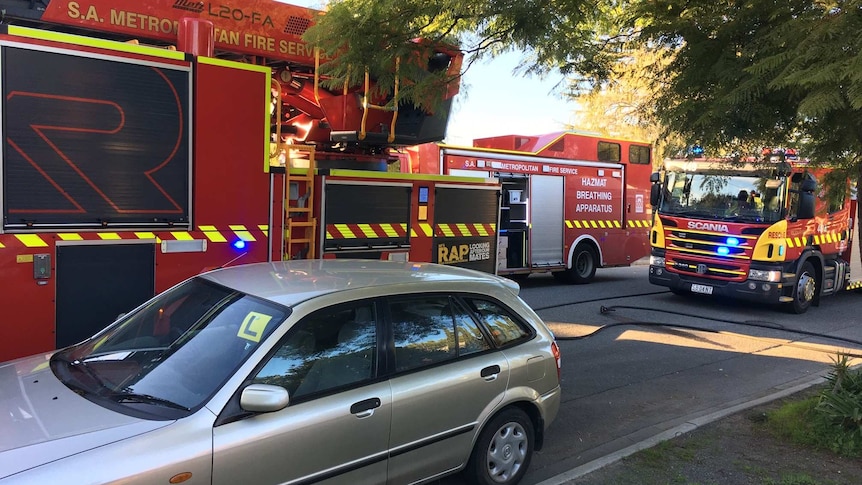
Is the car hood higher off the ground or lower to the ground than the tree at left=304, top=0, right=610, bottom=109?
lower

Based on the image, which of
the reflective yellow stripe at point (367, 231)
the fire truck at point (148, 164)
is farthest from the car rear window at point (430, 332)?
the reflective yellow stripe at point (367, 231)

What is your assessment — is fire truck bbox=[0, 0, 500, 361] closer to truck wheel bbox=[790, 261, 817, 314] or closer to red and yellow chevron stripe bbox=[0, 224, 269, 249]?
red and yellow chevron stripe bbox=[0, 224, 269, 249]

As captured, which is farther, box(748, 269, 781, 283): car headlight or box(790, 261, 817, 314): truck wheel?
box(790, 261, 817, 314): truck wheel

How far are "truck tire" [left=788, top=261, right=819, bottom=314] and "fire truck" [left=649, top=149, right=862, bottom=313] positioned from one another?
0.02m

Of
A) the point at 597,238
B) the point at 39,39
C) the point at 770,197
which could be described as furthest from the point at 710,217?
the point at 39,39

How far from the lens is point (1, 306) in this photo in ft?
14.6

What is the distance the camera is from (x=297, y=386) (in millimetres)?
3098

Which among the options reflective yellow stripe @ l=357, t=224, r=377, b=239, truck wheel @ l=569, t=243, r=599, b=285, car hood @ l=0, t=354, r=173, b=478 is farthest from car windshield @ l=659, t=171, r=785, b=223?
car hood @ l=0, t=354, r=173, b=478

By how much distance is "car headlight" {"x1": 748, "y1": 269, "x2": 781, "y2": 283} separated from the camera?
35.1 ft

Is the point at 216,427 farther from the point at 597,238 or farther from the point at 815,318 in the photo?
the point at 597,238

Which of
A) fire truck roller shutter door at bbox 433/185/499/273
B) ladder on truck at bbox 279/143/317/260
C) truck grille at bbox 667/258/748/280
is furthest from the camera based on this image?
truck grille at bbox 667/258/748/280

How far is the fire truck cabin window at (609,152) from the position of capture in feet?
47.8

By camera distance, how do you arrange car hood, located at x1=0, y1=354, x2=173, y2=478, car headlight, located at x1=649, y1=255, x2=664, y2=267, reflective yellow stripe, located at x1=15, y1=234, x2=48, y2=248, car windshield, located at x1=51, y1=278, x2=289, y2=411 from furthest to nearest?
car headlight, located at x1=649, y1=255, x2=664, y2=267 < reflective yellow stripe, located at x1=15, y1=234, x2=48, y2=248 < car windshield, located at x1=51, y1=278, x2=289, y2=411 < car hood, located at x1=0, y1=354, x2=173, y2=478

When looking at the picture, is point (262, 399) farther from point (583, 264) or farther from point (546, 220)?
point (583, 264)
